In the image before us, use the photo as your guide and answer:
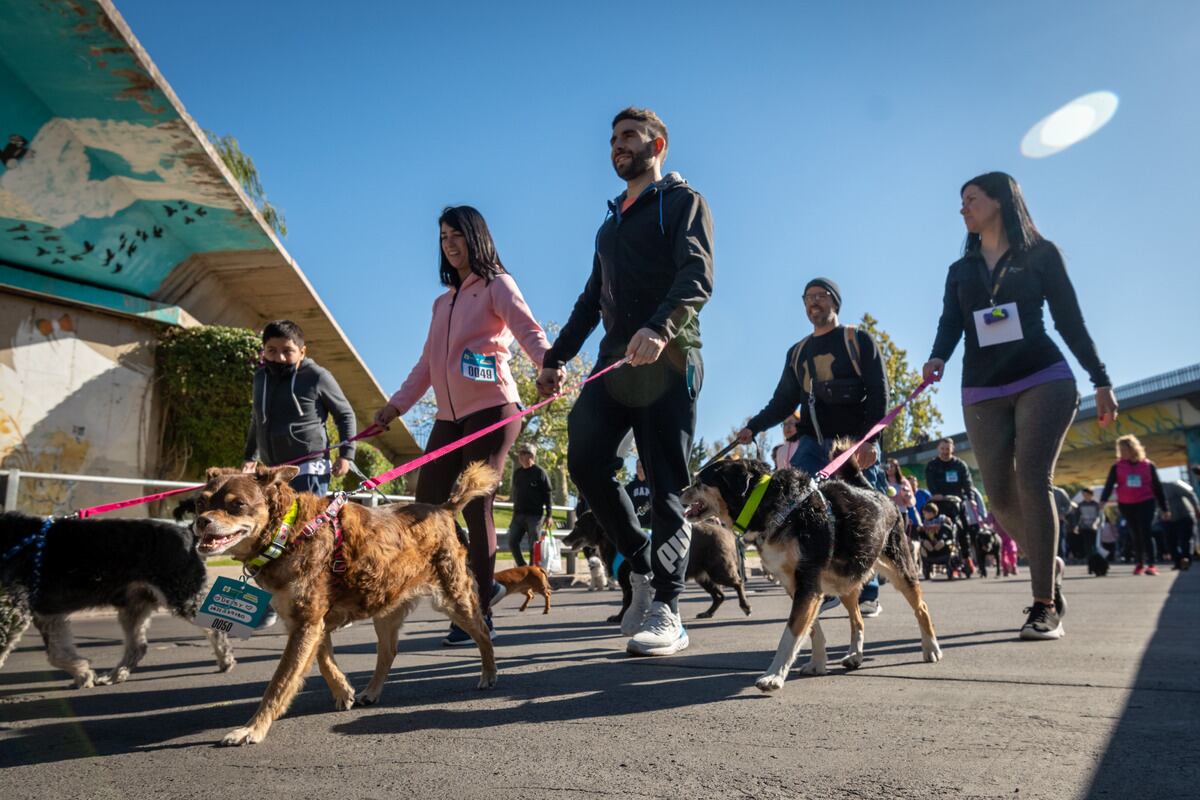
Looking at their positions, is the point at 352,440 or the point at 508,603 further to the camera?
the point at 508,603

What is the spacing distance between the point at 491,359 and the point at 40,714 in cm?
285

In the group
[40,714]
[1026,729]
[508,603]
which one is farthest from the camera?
[508,603]

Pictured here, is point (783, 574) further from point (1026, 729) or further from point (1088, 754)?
point (1088, 754)

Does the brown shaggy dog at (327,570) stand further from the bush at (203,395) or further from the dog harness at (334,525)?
the bush at (203,395)

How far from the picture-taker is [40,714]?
3.26 metres

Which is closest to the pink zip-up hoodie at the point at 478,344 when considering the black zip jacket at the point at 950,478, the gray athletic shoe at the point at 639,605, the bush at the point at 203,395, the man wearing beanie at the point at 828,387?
the gray athletic shoe at the point at 639,605

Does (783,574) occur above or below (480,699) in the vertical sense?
above

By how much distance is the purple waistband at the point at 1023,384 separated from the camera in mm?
4809

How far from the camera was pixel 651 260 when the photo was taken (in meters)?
4.43

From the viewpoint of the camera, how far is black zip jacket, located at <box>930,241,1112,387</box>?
4.90 meters

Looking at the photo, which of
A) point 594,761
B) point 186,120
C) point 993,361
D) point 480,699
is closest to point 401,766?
point 594,761

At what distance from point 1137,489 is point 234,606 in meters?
14.3


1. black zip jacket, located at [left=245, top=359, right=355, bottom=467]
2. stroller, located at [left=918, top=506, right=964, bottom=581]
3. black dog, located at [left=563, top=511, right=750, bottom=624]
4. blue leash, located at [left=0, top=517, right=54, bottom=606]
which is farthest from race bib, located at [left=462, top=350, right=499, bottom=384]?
stroller, located at [left=918, top=506, right=964, bottom=581]

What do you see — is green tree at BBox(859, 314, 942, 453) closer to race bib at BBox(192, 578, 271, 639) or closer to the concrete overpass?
the concrete overpass
